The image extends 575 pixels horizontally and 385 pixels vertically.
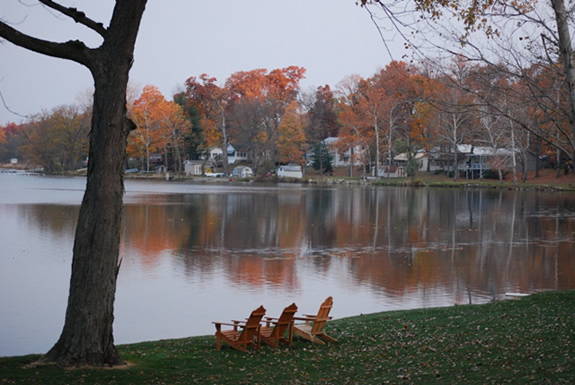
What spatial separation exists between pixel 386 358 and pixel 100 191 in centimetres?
503

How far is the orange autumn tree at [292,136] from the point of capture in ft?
329

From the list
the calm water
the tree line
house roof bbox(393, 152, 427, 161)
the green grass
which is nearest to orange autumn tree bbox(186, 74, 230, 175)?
the tree line

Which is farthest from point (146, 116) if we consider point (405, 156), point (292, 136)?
point (405, 156)

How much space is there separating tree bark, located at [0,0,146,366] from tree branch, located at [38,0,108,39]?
0.05 feet

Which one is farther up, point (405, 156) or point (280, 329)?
point (405, 156)

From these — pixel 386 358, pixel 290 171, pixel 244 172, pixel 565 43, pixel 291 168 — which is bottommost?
pixel 386 358

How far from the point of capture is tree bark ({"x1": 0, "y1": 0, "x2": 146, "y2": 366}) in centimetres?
966

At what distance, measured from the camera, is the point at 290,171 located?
103 meters

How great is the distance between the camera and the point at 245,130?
10356 centimetres

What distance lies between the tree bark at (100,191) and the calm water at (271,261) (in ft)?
16.5

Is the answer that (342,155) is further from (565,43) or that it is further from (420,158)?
(565,43)

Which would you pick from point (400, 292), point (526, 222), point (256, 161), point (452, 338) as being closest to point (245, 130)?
point (256, 161)

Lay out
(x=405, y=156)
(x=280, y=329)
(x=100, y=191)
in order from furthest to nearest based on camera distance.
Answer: (x=405, y=156), (x=280, y=329), (x=100, y=191)

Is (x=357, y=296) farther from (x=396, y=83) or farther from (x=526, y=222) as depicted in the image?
(x=396, y=83)
